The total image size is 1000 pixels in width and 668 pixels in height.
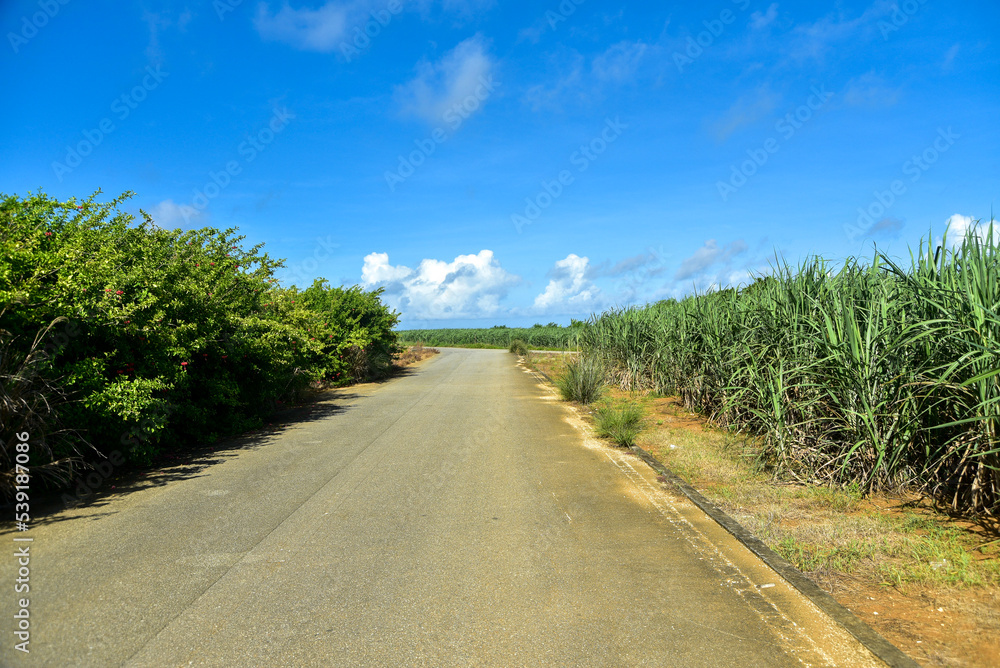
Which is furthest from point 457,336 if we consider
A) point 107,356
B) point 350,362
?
point 107,356

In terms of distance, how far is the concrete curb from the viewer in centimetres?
301

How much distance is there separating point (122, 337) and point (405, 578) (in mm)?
5420

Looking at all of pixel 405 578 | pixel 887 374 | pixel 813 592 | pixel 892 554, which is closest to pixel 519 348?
pixel 887 374

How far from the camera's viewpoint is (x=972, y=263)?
4.97 meters

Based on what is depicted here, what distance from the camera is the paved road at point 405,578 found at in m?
3.12

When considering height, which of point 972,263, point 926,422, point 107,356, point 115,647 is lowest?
point 115,647

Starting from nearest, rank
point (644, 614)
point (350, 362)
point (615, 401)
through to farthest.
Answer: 1. point (644, 614)
2. point (615, 401)
3. point (350, 362)

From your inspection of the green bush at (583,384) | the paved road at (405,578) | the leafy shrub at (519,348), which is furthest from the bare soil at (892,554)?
the leafy shrub at (519,348)

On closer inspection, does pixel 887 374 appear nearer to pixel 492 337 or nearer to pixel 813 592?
pixel 813 592

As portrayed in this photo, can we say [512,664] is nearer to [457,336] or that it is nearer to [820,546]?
[820,546]

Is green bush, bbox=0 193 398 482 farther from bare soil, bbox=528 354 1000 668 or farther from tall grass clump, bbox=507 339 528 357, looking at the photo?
tall grass clump, bbox=507 339 528 357

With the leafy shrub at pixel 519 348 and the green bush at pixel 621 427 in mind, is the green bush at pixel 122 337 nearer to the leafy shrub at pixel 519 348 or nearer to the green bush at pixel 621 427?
the green bush at pixel 621 427

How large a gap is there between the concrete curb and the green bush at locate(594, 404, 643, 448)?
111 inches

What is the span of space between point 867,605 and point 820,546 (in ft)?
2.99
